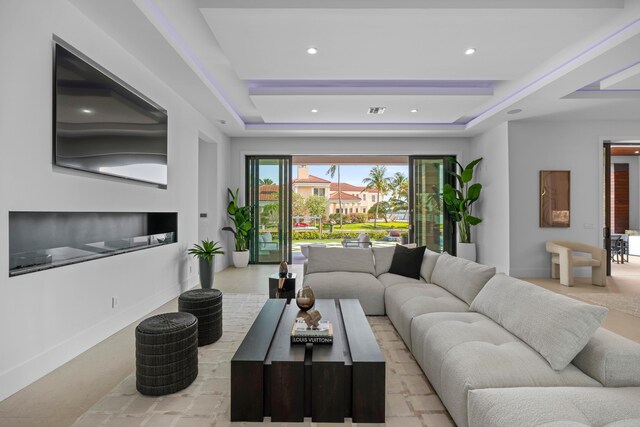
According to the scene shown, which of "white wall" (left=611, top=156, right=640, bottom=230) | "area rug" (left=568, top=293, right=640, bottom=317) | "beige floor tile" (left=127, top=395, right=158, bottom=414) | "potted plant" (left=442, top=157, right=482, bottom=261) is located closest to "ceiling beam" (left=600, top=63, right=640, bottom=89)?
"potted plant" (left=442, top=157, right=482, bottom=261)

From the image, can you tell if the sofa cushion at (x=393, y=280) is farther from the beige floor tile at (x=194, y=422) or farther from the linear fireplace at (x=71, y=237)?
the linear fireplace at (x=71, y=237)

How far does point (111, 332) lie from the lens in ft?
10.5

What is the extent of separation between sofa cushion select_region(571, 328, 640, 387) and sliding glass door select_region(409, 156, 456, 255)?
236 inches

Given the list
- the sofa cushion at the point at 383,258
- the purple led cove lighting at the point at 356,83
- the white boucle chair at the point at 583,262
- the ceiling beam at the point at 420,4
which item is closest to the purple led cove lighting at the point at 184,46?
the ceiling beam at the point at 420,4

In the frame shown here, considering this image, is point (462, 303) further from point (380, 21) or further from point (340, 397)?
point (380, 21)

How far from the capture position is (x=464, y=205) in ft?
22.8

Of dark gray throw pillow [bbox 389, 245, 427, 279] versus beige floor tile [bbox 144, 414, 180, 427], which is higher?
dark gray throw pillow [bbox 389, 245, 427, 279]

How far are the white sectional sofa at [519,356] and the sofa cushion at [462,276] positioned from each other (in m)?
0.01

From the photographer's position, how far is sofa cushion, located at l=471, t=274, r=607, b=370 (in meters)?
1.71

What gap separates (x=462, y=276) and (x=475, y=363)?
1.47 meters

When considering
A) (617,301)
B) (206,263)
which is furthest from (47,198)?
(617,301)

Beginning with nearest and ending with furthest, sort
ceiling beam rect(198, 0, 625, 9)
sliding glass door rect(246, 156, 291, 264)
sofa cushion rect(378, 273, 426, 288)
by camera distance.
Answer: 1. ceiling beam rect(198, 0, 625, 9)
2. sofa cushion rect(378, 273, 426, 288)
3. sliding glass door rect(246, 156, 291, 264)

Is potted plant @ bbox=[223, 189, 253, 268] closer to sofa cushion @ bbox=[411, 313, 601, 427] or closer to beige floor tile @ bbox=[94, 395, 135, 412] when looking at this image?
beige floor tile @ bbox=[94, 395, 135, 412]

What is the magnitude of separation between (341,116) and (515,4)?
11.5 feet
